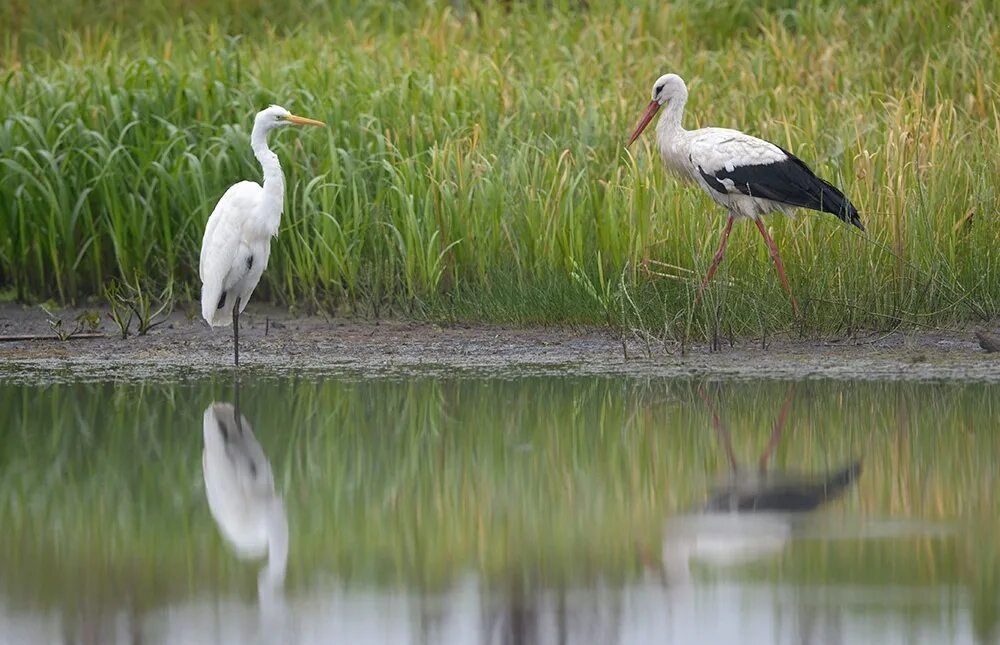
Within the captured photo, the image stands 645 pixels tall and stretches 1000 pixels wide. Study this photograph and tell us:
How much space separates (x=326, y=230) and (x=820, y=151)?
3.05m

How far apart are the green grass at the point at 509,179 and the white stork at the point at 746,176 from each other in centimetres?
19

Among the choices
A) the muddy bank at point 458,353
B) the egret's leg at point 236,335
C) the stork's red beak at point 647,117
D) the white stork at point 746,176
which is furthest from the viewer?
the stork's red beak at point 647,117

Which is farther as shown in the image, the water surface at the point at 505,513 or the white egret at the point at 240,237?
the white egret at the point at 240,237

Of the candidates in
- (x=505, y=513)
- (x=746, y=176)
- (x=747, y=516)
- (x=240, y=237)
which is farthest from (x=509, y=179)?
(x=747, y=516)

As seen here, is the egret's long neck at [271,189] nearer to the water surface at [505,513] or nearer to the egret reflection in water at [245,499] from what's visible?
the water surface at [505,513]

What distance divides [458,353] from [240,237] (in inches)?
50.7

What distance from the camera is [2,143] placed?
1022cm

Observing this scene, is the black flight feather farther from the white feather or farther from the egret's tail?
the egret's tail

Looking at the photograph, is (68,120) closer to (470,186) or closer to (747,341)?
(470,186)

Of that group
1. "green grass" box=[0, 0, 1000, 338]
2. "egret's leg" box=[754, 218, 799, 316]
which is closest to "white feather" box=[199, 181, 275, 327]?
"green grass" box=[0, 0, 1000, 338]

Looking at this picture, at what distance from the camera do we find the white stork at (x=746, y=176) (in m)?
8.51

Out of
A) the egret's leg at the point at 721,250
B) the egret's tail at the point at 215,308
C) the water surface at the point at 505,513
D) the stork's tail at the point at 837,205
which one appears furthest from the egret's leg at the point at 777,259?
the egret's tail at the point at 215,308

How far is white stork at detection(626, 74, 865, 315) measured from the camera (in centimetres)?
851

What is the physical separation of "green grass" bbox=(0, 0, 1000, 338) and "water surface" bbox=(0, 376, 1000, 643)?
1.67m
